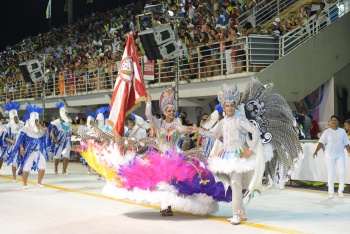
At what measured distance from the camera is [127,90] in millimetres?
10117

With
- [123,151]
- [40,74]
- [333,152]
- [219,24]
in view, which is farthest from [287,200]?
[40,74]

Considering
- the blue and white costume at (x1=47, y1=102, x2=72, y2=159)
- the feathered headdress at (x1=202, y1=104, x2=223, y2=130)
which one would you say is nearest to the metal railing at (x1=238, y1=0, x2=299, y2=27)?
the blue and white costume at (x1=47, y1=102, x2=72, y2=159)

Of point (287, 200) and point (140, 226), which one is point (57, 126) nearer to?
point (287, 200)

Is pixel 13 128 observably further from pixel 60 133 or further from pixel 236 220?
pixel 236 220

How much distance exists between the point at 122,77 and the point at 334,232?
168 inches

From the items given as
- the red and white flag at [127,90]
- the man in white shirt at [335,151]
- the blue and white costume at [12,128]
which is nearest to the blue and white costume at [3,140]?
the blue and white costume at [12,128]

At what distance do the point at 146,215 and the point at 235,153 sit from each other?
1.81 metres

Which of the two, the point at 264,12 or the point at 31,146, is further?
the point at 264,12

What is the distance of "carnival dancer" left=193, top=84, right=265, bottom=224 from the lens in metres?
8.54

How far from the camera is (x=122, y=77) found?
1018cm

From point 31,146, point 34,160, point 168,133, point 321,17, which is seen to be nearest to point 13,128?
point 31,146

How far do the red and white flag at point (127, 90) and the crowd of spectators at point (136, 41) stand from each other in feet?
16.5

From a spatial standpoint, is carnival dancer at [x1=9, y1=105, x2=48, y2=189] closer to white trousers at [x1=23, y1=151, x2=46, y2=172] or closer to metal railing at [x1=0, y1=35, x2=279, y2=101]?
white trousers at [x1=23, y1=151, x2=46, y2=172]

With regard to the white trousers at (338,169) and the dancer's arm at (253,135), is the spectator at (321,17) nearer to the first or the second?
the white trousers at (338,169)
